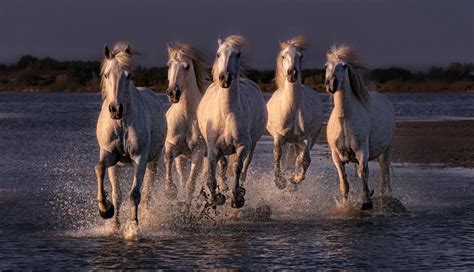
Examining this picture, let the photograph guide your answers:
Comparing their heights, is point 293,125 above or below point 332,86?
below

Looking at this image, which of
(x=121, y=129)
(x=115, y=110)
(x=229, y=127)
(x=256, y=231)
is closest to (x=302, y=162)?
(x=229, y=127)

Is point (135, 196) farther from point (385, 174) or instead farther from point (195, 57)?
point (385, 174)

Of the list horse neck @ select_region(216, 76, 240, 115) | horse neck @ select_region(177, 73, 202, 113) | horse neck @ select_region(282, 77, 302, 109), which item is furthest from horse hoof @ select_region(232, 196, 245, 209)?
horse neck @ select_region(282, 77, 302, 109)

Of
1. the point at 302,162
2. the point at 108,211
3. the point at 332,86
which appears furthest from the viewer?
the point at 302,162

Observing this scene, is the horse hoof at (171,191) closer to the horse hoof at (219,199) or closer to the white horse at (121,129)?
the horse hoof at (219,199)

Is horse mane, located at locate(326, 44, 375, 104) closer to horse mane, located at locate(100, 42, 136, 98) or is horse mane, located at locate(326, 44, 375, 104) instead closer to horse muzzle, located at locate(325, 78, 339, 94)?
horse muzzle, located at locate(325, 78, 339, 94)

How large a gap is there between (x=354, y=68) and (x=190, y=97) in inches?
86.2

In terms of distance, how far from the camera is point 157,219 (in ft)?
40.5

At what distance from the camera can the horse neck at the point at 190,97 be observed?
1372 centimetres

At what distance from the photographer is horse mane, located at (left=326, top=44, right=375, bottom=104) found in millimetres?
13617

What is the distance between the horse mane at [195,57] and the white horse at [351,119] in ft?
5.73

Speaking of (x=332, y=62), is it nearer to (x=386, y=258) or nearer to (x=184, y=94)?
(x=184, y=94)

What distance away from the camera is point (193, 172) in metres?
13.5

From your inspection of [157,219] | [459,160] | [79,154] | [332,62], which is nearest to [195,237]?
[157,219]
